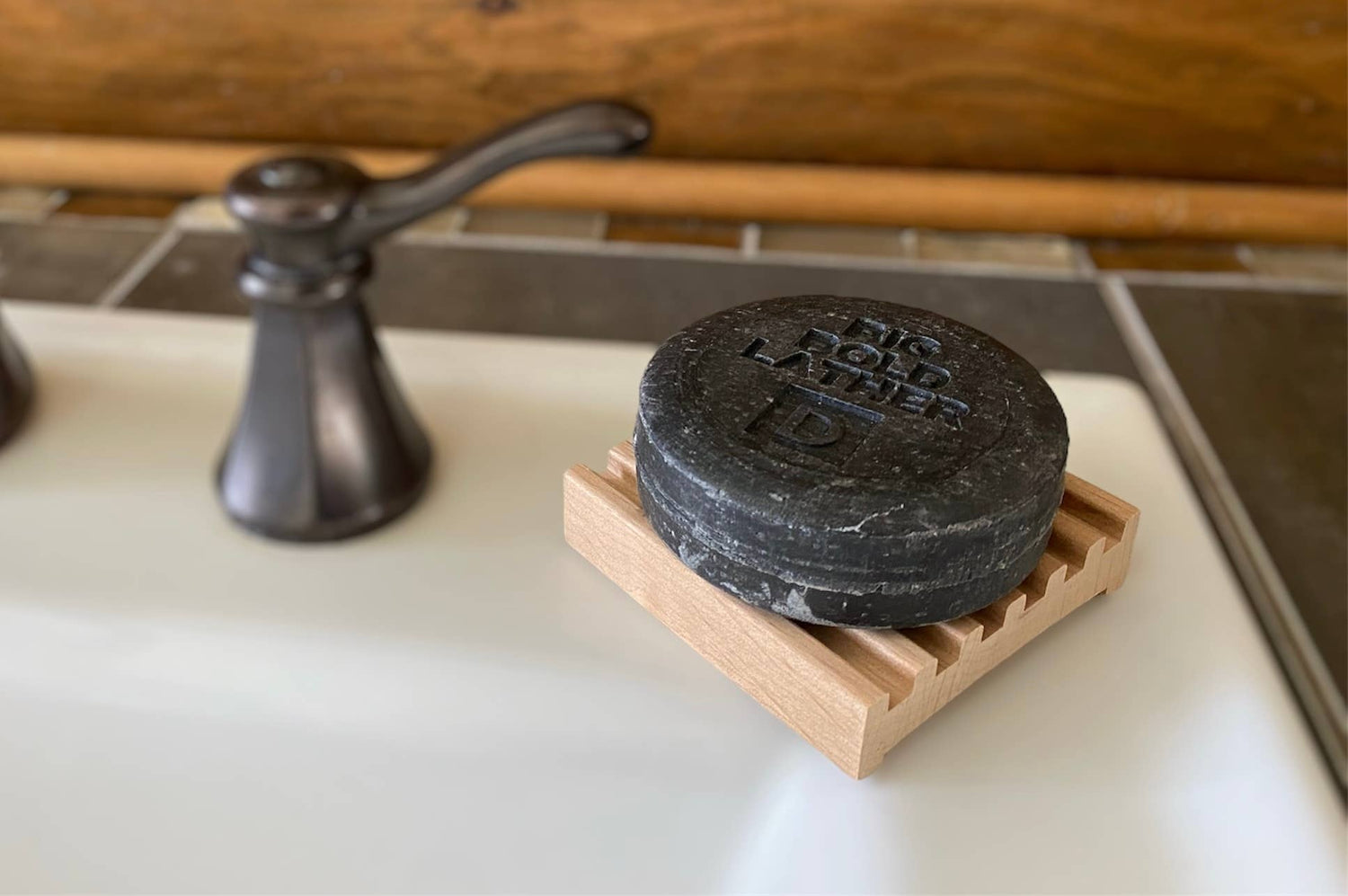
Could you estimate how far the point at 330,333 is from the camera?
0.39m

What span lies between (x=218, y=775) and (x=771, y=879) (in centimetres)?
17

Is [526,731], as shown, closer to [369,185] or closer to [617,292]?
[369,185]

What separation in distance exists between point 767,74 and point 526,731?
0.53 meters

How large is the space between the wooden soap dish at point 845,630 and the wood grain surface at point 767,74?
1.58 feet

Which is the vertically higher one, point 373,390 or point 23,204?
point 373,390

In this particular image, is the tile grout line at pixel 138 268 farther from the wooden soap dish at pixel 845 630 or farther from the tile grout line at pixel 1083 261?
the tile grout line at pixel 1083 261

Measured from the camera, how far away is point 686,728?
336mm

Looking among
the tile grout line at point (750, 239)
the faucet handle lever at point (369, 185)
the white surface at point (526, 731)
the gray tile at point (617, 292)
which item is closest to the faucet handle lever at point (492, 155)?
the faucet handle lever at point (369, 185)

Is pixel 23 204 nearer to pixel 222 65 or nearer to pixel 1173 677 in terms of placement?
pixel 222 65

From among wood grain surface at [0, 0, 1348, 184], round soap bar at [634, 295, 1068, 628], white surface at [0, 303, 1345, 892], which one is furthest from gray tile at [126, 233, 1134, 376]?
round soap bar at [634, 295, 1068, 628]

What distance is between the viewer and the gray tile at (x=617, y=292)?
65cm

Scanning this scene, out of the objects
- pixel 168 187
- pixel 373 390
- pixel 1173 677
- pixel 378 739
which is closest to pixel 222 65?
pixel 168 187

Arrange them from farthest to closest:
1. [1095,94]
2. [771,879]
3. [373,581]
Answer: [1095,94] < [373,581] < [771,879]

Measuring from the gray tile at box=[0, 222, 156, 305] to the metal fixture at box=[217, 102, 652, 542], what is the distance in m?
0.33
